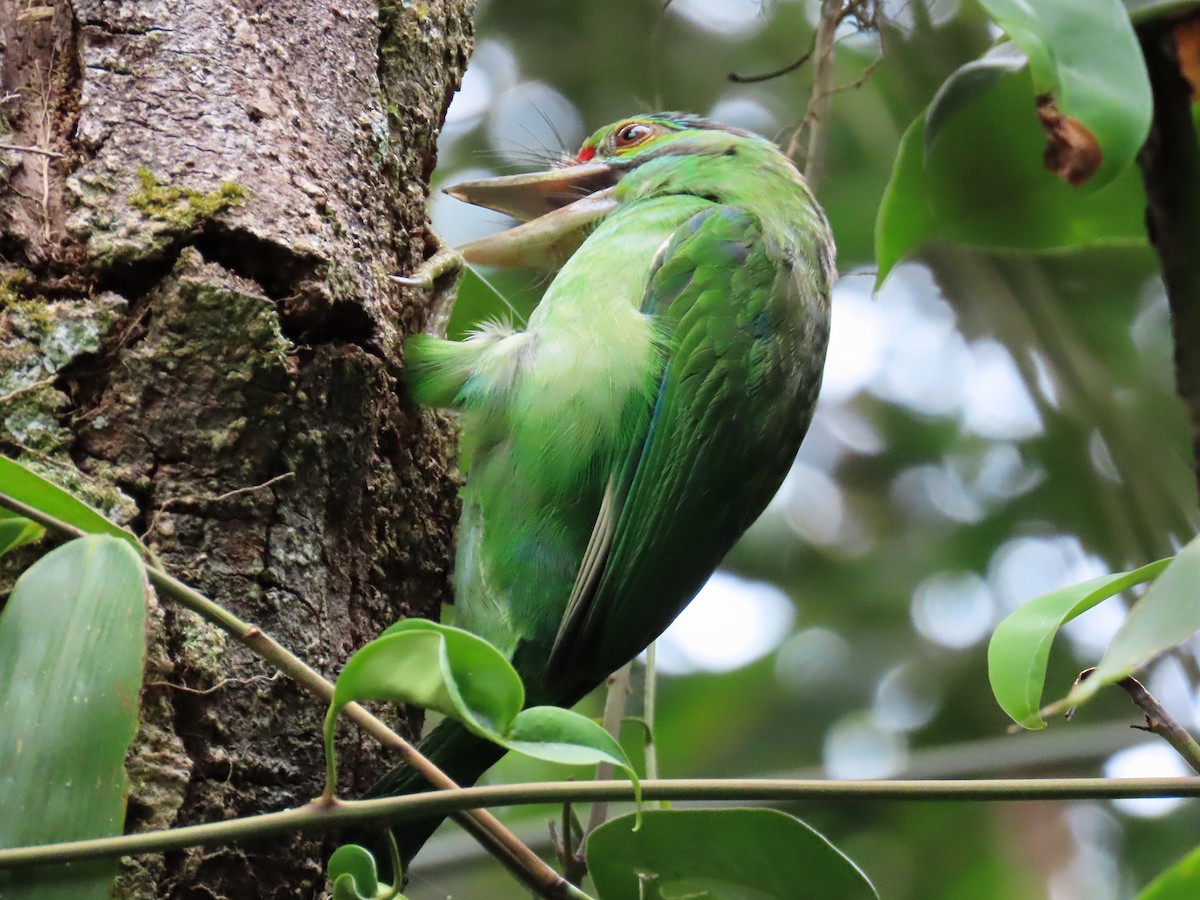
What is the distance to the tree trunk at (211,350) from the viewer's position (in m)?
1.68

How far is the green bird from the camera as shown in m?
2.36

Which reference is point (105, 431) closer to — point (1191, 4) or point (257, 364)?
point (257, 364)

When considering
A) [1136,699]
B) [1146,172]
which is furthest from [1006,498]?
[1136,699]

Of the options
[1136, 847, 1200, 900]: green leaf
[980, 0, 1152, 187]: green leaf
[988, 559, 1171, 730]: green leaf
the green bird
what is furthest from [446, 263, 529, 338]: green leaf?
[1136, 847, 1200, 900]: green leaf

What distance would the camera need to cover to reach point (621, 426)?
253 cm

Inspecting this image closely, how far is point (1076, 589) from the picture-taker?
1.52m

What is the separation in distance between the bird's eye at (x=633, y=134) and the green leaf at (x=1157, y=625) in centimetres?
237

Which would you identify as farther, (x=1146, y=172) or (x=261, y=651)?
(x=1146, y=172)

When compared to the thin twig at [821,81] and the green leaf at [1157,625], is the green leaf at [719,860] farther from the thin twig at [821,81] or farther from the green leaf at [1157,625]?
the thin twig at [821,81]

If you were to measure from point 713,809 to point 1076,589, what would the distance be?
0.53 metres

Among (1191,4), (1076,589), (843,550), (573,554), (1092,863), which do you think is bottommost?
(1092,863)

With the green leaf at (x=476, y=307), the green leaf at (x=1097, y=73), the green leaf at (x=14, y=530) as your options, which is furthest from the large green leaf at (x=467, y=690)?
the green leaf at (x=476, y=307)

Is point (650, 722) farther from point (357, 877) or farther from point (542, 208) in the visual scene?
point (542, 208)

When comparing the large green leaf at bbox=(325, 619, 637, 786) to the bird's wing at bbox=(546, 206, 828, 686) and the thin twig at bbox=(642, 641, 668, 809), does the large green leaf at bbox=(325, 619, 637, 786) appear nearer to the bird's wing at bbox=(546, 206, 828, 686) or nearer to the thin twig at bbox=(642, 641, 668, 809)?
the thin twig at bbox=(642, 641, 668, 809)
